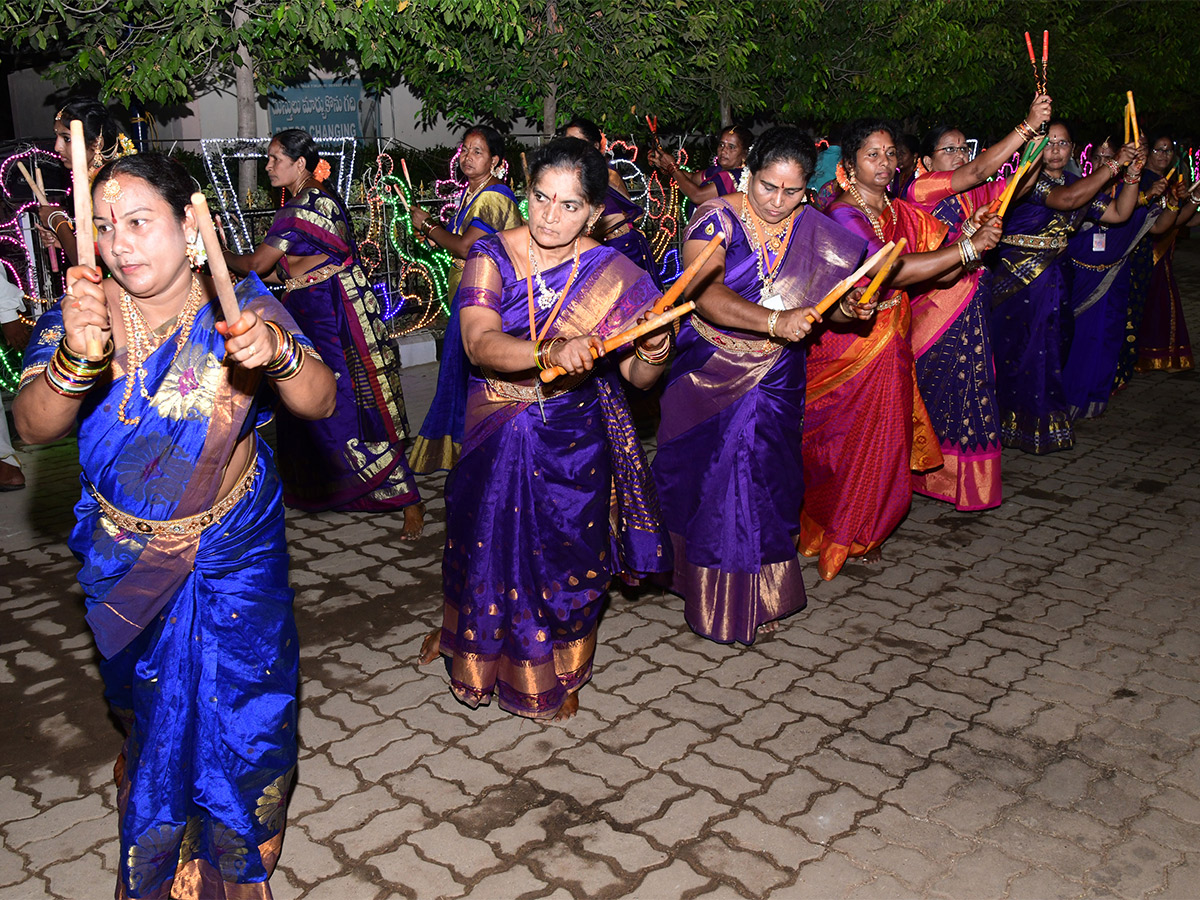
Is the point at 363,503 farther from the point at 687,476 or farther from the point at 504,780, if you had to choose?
the point at 504,780

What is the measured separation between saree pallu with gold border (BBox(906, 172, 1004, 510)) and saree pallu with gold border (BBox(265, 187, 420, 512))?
2930 mm

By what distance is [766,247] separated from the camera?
4.06 metres

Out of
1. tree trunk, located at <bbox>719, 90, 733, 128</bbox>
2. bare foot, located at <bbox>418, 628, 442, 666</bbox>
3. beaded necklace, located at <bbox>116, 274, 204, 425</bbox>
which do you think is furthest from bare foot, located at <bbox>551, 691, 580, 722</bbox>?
tree trunk, located at <bbox>719, 90, 733, 128</bbox>

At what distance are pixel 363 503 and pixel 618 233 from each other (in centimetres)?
205

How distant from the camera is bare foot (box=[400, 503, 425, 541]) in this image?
5.36m

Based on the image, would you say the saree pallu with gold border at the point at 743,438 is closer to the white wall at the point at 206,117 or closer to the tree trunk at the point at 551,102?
the tree trunk at the point at 551,102

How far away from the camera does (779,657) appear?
411 cm

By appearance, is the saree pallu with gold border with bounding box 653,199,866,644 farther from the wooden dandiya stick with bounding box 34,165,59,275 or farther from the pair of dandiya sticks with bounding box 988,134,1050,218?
the wooden dandiya stick with bounding box 34,165,59,275

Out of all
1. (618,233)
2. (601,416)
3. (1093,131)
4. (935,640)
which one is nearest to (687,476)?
(601,416)

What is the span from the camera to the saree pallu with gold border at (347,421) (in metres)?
5.31

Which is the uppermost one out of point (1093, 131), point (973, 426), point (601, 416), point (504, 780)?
point (1093, 131)

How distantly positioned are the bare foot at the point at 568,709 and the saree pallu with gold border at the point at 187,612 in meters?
1.21

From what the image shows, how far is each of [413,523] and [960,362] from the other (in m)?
3.10

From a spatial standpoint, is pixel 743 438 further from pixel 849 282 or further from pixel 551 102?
pixel 551 102
